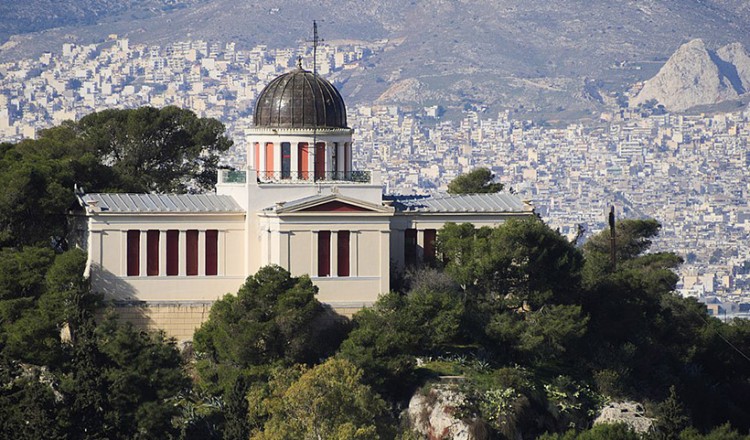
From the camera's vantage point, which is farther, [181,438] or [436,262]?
[436,262]

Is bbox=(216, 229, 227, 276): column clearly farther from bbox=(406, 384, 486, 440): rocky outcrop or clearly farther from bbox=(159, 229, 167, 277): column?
bbox=(406, 384, 486, 440): rocky outcrop

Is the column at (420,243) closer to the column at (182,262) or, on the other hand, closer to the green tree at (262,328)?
the green tree at (262,328)

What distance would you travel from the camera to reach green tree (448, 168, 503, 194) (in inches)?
2965

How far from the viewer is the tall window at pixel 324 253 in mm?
60500

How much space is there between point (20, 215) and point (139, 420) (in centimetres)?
1154

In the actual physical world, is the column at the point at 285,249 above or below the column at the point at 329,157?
below

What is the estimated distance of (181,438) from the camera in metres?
54.0

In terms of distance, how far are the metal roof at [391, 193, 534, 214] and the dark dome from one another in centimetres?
332

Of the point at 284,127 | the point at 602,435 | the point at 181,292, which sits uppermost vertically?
the point at 284,127

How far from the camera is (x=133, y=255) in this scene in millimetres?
60938

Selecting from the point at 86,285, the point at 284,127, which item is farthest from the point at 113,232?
the point at 284,127

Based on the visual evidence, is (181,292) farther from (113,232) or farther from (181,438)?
(181,438)

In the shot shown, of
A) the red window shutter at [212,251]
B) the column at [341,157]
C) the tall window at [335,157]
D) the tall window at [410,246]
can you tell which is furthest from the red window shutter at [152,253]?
the tall window at [410,246]

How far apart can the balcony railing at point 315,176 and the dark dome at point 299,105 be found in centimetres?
145
